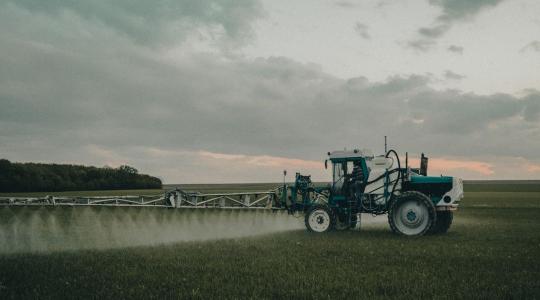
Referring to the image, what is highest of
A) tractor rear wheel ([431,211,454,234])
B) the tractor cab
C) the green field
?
the tractor cab

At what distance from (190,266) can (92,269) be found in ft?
6.95

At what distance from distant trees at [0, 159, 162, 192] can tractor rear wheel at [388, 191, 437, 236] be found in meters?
80.5

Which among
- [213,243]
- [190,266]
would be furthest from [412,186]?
[190,266]

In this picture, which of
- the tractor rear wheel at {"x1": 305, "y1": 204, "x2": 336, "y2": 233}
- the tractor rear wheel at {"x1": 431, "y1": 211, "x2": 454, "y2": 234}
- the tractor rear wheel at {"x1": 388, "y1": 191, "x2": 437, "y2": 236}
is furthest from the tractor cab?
the tractor rear wheel at {"x1": 431, "y1": 211, "x2": 454, "y2": 234}

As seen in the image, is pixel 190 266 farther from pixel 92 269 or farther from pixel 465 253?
pixel 465 253

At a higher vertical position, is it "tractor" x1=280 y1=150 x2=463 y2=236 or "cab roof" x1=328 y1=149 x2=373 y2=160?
"cab roof" x1=328 y1=149 x2=373 y2=160

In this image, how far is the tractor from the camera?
17.1 m

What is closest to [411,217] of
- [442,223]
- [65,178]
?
[442,223]

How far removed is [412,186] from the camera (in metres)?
18.2

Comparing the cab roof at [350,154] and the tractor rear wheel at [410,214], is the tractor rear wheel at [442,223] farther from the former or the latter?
the cab roof at [350,154]

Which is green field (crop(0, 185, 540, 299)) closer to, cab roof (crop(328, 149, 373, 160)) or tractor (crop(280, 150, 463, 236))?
tractor (crop(280, 150, 463, 236))

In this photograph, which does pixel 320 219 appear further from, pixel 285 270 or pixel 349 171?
pixel 285 270

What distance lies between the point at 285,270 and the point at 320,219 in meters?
9.01

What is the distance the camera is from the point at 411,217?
17.1 m
